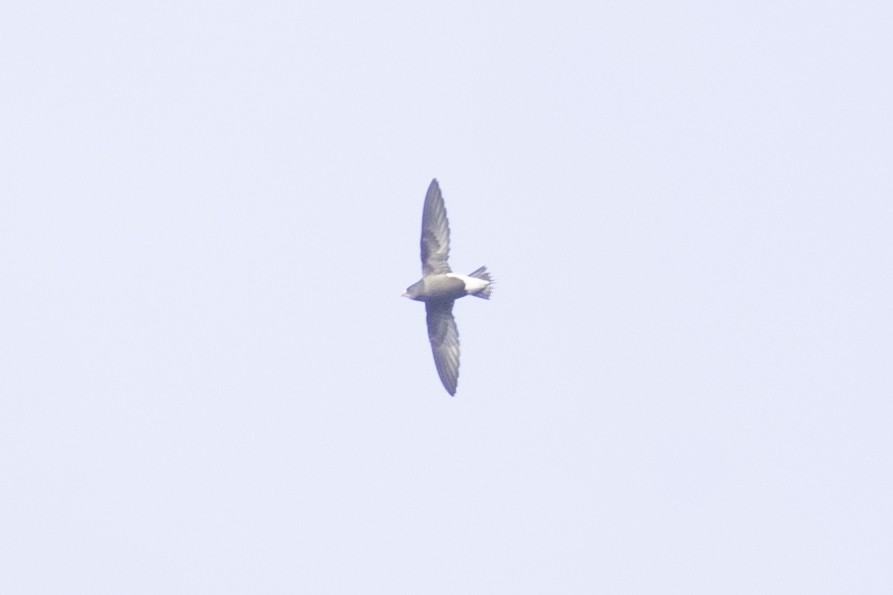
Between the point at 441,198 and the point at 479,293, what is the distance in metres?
1.72

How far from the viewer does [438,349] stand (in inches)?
1283

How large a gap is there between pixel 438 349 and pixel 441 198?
2.60m

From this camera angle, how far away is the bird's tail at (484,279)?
3181cm

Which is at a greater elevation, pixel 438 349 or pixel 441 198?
pixel 441 198

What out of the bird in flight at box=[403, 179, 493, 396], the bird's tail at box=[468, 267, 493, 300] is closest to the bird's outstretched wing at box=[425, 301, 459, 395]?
the bird in flight at box=[403, 179, 493, 396]

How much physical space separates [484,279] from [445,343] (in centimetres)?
148

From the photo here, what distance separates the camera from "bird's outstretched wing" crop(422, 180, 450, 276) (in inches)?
1256

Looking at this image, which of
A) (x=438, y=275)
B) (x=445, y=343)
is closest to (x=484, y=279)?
(x=438, y=275)

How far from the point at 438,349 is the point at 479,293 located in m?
1.40

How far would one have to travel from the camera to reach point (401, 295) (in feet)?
105

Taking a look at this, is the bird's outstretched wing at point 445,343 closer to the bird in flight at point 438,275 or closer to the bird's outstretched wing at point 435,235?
the bird in flight at point 438,275

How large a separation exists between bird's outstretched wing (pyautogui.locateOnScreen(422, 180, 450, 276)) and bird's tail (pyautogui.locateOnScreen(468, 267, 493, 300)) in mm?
485

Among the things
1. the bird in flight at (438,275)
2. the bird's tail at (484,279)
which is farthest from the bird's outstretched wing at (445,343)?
the bird's tail at (484,279)

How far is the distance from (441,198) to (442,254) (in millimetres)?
940
